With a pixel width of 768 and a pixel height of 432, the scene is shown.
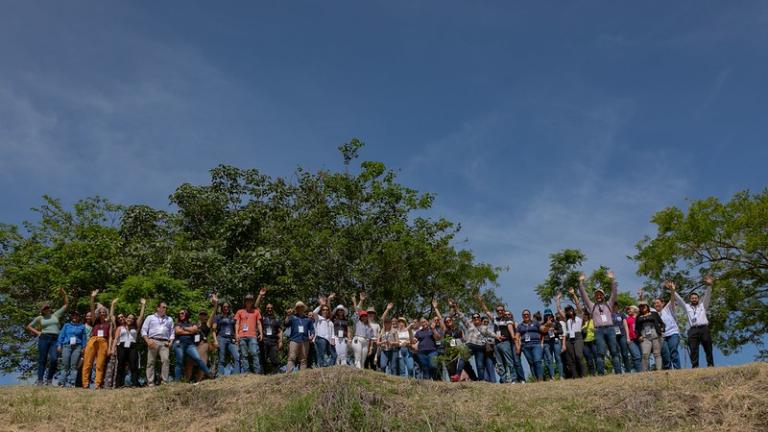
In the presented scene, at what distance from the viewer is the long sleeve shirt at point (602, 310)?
13.8 meters

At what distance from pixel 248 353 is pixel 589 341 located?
24.3ft

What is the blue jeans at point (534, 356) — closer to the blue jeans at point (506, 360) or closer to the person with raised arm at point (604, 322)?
the blue jeans at point (506, 360)

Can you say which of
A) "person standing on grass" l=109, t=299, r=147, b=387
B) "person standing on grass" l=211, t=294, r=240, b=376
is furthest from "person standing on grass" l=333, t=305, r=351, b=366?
"person standing on grass" l=109, t=299, r=147, b=387

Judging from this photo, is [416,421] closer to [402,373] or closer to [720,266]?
[402,373]

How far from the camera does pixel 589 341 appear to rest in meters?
14.3

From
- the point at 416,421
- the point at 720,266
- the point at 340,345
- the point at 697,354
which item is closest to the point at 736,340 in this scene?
the point at 720,266

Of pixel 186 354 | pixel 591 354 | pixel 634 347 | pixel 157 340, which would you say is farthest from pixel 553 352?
pixel 157 340

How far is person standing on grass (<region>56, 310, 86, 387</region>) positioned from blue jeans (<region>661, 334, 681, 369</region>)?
487 inches

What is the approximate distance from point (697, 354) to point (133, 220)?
917 inches

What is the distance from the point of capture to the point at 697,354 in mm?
13453

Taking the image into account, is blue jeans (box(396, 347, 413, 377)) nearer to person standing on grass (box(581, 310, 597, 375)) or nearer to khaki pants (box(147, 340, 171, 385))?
person standing on grass (box(581, 310, 597, 375))

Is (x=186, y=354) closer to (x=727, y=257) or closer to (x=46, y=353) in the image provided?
(x=46, y=353)

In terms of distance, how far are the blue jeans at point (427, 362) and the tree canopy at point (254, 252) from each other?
32.8ft

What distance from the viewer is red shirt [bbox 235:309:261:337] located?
14398mm
